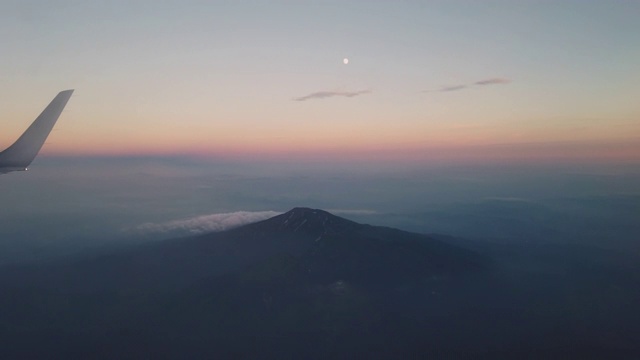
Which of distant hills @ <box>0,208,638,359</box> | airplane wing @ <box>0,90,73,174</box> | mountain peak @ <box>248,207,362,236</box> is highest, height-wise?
airplane wing @ <box>0,90,73,174</box>

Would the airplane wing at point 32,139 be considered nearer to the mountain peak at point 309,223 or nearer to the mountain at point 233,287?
the mountain at point 233,287

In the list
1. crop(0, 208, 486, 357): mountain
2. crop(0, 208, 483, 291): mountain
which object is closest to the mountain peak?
crop(0, 208, 483, 291): mountain

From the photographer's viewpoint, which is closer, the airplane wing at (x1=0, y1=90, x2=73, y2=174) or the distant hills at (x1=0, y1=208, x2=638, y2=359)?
the airplane wing at (x1=0, y1=90, x2=73, y2=174)

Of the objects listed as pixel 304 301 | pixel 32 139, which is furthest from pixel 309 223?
pixel 32 139

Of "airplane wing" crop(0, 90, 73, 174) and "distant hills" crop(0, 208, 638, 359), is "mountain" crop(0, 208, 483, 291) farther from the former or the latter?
"airplane wing" crop(0, 90, 73, 174)

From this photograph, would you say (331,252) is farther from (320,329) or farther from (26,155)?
(26,155)

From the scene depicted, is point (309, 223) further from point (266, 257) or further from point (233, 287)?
point (233, 287)
